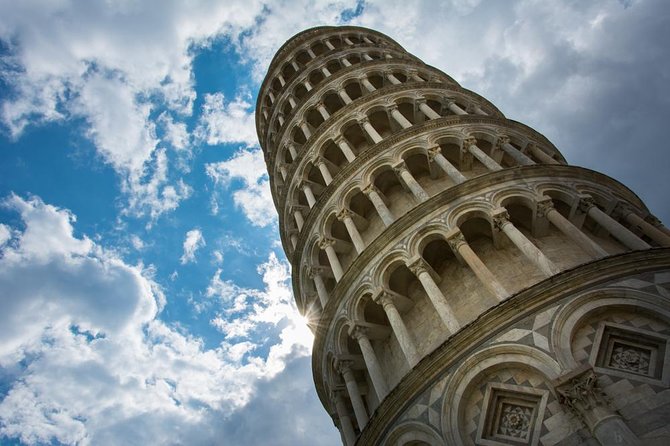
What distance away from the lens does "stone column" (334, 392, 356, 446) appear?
45.2 ft

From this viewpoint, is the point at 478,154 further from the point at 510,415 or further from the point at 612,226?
the point at 510,415

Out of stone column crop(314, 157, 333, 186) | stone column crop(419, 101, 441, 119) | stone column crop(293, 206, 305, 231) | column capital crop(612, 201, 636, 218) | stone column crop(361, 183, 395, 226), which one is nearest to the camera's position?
column capital crop(612, 201, 636, 218)

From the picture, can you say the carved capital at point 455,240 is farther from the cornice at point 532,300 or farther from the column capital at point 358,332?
the column capital at point 358,332

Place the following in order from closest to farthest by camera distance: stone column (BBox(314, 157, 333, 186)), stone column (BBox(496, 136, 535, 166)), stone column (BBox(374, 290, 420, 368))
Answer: stone column (BBox(374, 290, 420, 368))
stone column (BBox(496, 136, 535, 166))
stone column (BBox(314, 157, 333, 186))

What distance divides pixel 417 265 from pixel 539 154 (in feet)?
25.3

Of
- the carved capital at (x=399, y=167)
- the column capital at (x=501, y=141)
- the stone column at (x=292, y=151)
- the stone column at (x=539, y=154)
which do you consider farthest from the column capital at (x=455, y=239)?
the stone column at (x=292, y=151)

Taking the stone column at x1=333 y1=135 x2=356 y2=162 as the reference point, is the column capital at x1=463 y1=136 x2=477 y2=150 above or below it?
below

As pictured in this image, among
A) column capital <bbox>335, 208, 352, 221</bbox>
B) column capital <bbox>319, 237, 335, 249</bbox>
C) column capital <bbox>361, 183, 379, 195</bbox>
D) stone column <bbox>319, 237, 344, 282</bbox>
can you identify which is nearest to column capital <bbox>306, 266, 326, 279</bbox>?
stone column <bbox>319, 237, 344, 282</bbox>

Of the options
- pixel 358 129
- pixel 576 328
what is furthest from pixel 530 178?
pixel 358 129

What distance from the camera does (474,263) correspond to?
12422mm

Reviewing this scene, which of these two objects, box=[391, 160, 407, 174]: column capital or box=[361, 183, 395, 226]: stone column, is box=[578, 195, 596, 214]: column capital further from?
box=[391, 160, 407, 174]: column capital

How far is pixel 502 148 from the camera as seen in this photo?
18.0 m

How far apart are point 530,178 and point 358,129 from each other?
29.5ft

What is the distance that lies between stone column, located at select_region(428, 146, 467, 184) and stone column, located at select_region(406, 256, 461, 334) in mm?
3042
